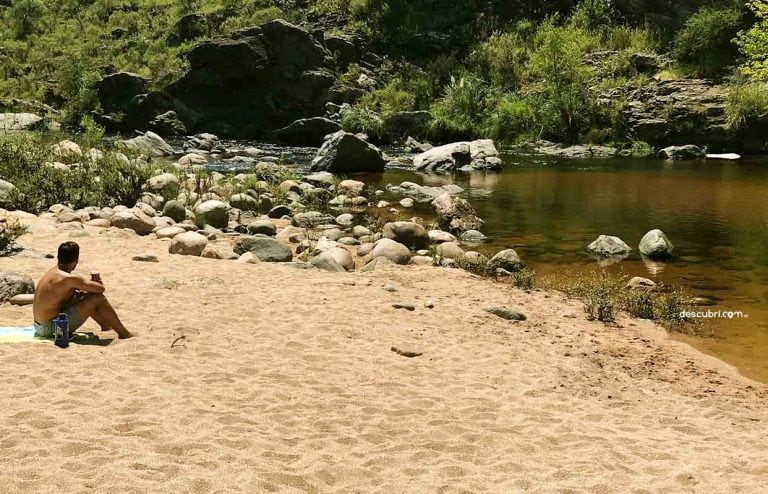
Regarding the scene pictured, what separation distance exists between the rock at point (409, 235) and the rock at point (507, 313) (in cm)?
471

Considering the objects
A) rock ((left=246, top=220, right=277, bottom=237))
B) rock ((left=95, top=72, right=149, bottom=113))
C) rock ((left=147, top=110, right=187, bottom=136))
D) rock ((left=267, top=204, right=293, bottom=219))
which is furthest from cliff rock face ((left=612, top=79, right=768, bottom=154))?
rock ((left=95, top=72, right=149, bottom=113))

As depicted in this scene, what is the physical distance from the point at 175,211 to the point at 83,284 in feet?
29.1

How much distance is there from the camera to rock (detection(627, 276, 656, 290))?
1181 centimetres

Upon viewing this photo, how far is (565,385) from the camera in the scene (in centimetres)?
747

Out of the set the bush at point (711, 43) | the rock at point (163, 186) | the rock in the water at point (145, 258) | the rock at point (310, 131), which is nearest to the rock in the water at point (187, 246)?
the rock in the water at point (145, 258)

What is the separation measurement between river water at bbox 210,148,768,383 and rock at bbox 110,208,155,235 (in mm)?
6819

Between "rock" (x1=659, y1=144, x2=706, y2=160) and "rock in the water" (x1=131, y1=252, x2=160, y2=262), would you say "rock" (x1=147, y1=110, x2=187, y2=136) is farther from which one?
"rock in the water" (x1=131, y1=252, x2=160, y2=262)

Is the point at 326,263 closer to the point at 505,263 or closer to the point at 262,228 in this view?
the point at 505,263

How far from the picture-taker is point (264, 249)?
12.6m

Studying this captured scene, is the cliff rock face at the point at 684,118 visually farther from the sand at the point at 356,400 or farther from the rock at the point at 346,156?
the sand at the point at 356,400

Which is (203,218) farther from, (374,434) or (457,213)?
(374,434)

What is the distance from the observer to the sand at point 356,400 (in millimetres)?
4969

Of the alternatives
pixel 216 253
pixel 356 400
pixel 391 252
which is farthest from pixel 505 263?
pixel 356 400

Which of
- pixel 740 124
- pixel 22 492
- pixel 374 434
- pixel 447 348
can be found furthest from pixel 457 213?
pixel 740 124
